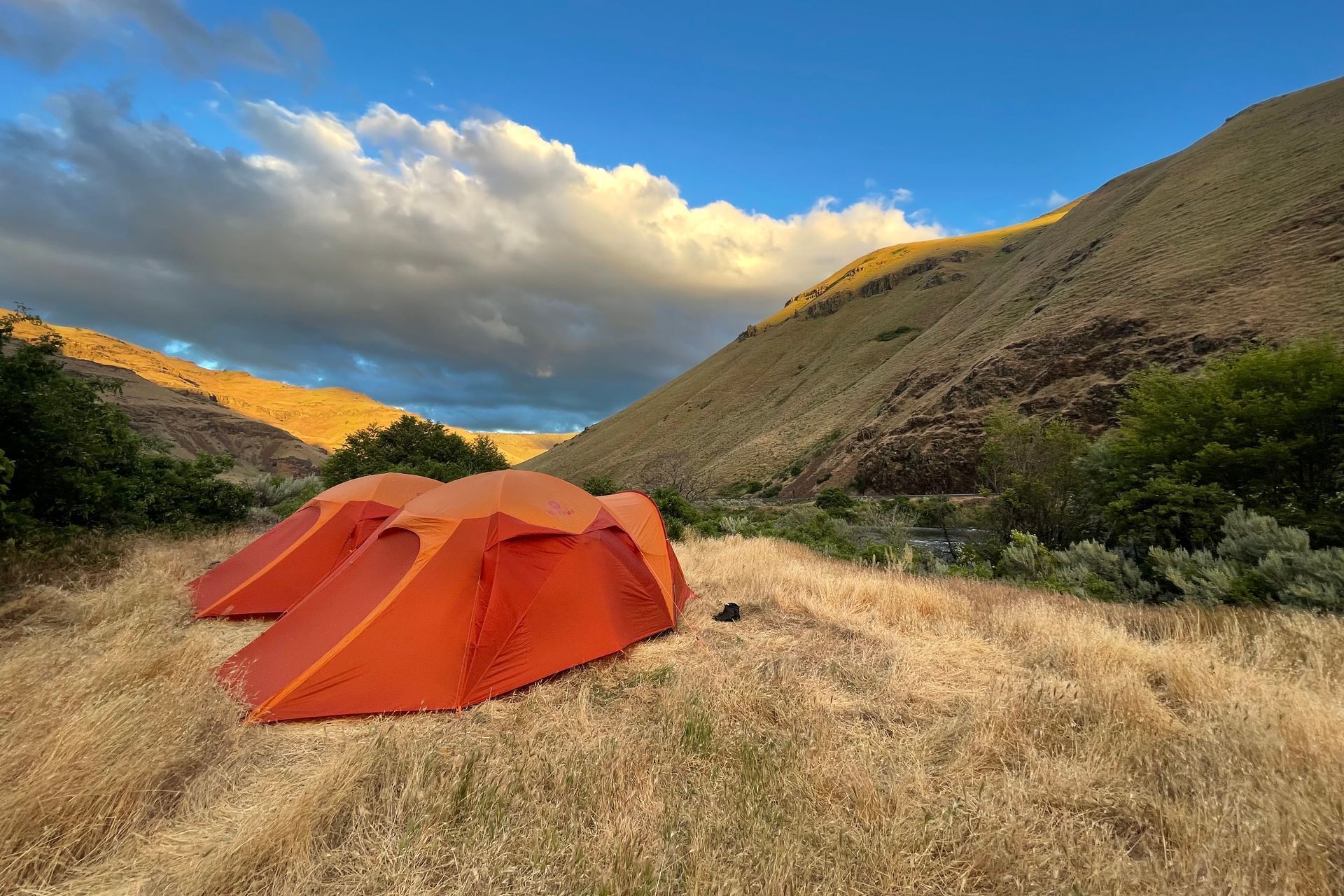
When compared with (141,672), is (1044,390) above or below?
above

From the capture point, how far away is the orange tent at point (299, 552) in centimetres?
678

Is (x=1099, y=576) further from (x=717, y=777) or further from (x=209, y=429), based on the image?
(x=209, y=429)

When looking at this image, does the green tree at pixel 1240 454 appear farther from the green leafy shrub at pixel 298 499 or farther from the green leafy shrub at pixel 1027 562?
the green leafy shrub at pixel 298 499

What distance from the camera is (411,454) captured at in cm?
2133

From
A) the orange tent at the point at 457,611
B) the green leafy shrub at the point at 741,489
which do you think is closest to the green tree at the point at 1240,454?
the orange tent at the point at 457,611

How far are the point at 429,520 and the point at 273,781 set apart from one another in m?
2.43

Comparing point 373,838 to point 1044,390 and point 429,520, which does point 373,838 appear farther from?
point 1044,390

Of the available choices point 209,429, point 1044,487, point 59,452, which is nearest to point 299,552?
point 59,452

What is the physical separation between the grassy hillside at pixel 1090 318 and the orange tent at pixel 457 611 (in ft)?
103

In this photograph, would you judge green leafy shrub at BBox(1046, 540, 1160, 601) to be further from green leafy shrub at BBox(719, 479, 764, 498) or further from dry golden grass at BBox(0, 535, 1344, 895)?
green leafy shrub at BBox(719, 479, 764, 498)

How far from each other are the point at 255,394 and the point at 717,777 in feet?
643

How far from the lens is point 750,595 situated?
7957 millimetres

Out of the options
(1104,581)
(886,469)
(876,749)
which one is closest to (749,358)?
(886,469)

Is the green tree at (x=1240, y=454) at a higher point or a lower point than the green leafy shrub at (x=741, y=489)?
higher
